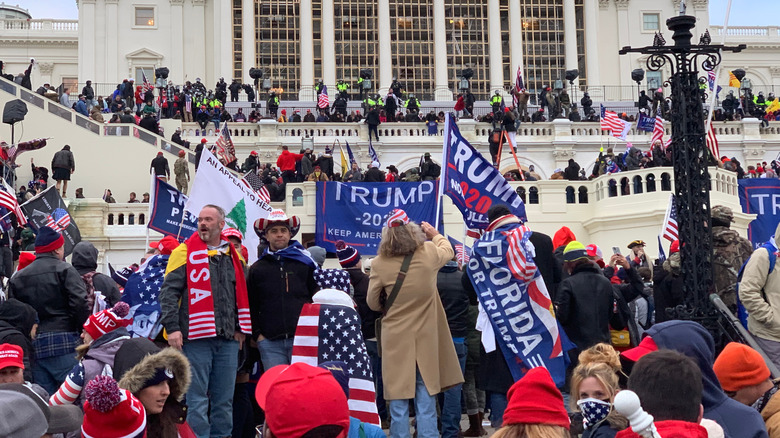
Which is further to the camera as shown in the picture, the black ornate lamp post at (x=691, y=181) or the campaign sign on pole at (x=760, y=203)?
the campaign sign on pole at (x=760, y=203)

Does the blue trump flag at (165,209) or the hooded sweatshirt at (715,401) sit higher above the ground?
the blue trump flag at (165,209)

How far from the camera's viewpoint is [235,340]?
6961 mm

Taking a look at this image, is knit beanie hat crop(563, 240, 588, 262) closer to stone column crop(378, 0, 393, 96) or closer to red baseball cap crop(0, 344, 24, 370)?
red baseball cap crop(0, 344, 24, 370)

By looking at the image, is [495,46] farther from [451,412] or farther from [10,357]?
[10,357]

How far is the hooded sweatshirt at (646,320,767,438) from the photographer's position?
13.9 ft

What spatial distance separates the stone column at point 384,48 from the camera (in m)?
47.3

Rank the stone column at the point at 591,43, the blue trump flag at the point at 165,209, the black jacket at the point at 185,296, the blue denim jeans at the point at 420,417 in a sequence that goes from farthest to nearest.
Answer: the stone column at the point at 591,43, the blue trump flag at the point at 165,209, the blue denim jeans at the point at 420,417, the black jacket at the point at 185,296

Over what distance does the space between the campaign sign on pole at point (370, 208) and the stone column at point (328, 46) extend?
27239mm

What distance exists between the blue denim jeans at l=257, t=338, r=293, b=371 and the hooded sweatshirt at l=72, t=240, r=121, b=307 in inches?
46.0

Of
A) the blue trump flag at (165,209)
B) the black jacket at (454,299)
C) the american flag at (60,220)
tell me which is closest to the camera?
the black jacket at (454,299)

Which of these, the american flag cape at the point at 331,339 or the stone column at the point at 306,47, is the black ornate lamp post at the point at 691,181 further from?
the stone column at the point at 306,47

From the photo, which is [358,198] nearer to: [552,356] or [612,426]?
[552,356]

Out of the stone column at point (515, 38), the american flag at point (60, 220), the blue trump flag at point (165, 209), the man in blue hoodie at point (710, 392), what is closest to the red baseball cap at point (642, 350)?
the man in blue hoodie at point (710, 392)

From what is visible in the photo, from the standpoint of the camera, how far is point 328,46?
47375 millimetres
